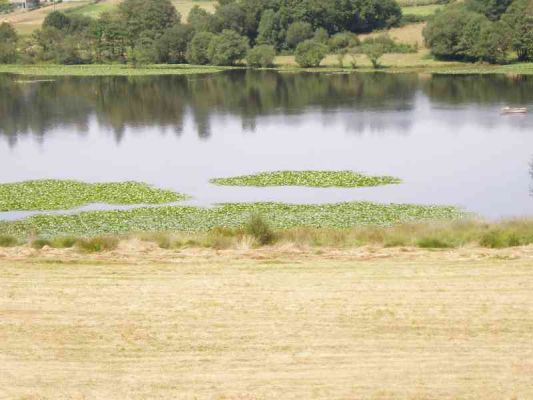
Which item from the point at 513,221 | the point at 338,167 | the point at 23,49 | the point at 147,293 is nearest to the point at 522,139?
the point at 338,167

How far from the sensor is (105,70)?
101500mm

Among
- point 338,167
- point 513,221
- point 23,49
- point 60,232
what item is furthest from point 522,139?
point 23,49

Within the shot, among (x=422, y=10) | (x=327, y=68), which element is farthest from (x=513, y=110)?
(x=422, y=10)

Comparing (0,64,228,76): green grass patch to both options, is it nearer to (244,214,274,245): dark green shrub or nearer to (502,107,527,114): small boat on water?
(502,107,527,114): small boat on water

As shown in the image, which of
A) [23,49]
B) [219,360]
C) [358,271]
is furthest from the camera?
[23,49]

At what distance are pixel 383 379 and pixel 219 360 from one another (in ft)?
8.34

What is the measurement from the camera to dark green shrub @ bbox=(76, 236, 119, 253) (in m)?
21.3

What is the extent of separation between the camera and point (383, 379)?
502 inches

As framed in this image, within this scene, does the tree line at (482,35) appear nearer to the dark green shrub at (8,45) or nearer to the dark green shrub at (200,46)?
the dark green shrub at (200,46)

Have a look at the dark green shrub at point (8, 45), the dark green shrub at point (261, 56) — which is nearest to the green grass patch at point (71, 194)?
the dark green shrub at point (261, 56)

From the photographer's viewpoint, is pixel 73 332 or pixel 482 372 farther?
pixel 73 332

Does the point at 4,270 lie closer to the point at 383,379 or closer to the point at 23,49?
the point at 383,379

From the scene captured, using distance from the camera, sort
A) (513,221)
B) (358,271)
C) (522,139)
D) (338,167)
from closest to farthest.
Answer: (358,271) → (513,221) → (338,167) → (522,139)

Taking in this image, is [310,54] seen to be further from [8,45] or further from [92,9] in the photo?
[92,9]
